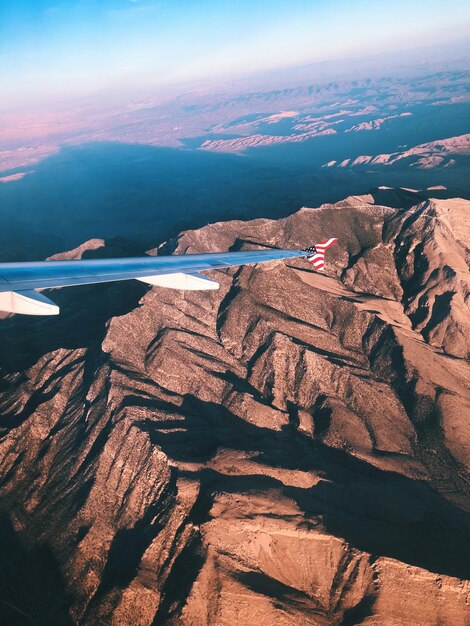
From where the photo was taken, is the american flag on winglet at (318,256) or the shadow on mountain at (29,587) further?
the american flag on winglet at (318,256)

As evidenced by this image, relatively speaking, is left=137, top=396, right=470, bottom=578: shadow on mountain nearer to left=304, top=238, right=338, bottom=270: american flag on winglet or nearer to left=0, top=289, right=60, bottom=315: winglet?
left=304, top=238, right=338, bottom=270: american flag on winglet

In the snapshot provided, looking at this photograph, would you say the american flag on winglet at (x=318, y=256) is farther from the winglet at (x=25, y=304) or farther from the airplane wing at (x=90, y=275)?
the winglet at (x=25, y=304)

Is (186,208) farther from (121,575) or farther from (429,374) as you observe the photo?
(121,575)

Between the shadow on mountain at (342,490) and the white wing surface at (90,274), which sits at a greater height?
the white wing surface at (90,274)

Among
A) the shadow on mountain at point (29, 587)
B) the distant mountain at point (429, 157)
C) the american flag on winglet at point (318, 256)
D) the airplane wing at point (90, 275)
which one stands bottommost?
the shadow on mountain at point (29, 587)

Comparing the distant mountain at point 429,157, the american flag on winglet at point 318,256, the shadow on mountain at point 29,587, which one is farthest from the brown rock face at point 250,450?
the distant mountain at point 429,157

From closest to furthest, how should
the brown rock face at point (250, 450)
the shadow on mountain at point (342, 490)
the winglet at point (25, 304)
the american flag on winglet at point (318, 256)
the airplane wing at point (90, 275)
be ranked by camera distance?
the winglet at point (25, 304)
the airplane wing at point (90, 275)
the brown rock face at point (250, 450)
the shadow on mountain at point (342, 490)
the american flag on winglet at point (318, 256)
